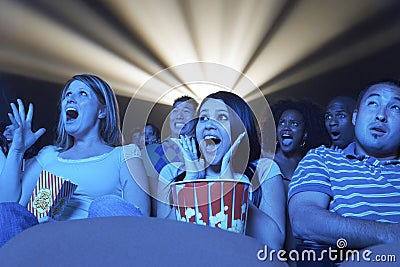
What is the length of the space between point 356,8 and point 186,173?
0.98 m

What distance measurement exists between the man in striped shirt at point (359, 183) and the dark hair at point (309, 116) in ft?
0.24

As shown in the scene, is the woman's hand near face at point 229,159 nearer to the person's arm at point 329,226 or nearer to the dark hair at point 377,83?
the person's arm at point 329,226

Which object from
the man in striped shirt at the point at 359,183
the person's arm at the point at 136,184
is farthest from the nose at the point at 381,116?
the person's arm at the point at 136,184

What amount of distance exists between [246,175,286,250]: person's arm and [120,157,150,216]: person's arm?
455mm

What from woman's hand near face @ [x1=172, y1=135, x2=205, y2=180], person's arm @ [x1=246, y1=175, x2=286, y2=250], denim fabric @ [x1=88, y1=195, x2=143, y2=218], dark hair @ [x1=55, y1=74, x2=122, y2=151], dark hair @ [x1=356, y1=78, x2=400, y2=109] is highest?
dark hair @ [x1=356, y1=78, x2=400, y2=109]

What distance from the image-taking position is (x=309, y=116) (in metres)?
2.40

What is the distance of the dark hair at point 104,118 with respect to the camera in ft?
8.19

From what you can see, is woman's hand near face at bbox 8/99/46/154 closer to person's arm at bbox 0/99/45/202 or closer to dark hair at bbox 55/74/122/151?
person's arm at bbox 0/99/45/202

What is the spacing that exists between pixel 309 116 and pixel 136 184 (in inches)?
30.0

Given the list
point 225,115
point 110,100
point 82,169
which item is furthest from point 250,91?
point 82,169

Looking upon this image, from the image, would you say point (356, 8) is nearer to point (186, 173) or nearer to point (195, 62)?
point (195, 62)

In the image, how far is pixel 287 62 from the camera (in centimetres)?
243

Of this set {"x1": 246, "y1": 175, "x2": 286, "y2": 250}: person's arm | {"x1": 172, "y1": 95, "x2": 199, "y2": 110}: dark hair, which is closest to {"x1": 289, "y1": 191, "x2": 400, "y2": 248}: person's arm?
{"x1": 246, "y1": 175, "x2": 286, "y2": 250}: person's arm

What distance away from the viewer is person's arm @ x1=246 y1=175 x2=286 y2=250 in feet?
7.32
